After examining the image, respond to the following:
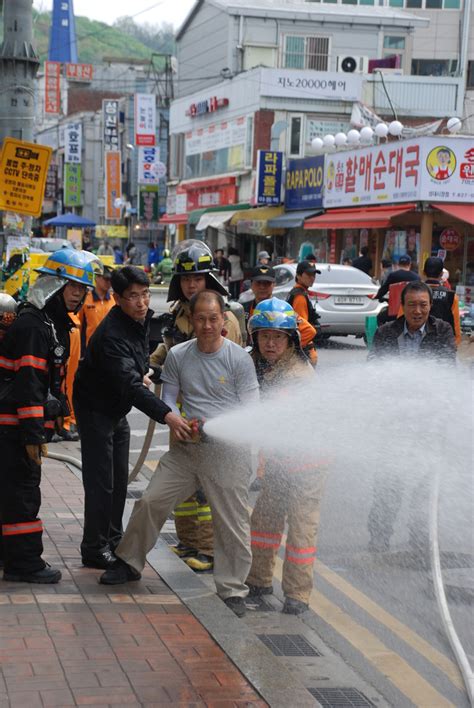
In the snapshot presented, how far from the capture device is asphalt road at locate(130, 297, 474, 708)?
4.89 meters

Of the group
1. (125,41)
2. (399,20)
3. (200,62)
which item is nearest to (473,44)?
(399,20)

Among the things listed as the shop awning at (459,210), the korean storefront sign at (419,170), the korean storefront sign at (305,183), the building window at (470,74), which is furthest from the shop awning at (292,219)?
the building window at (470,74)

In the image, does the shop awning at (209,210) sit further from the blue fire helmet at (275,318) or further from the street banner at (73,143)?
the blue fire helmet at (275,318)

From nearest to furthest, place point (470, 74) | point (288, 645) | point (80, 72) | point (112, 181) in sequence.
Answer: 1. point (288, 645)
2. point (470, 74)
3. point (112, 181)
4. point (80, 72)

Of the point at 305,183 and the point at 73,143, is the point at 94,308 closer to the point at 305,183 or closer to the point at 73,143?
the point at 305,183

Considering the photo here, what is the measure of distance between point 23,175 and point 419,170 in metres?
17.7

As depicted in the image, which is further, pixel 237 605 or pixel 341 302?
pixel 341 302

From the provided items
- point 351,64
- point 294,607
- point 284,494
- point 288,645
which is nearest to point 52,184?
point 351,64

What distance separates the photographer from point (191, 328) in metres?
6.59

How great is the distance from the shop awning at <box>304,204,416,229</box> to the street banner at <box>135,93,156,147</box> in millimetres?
20353

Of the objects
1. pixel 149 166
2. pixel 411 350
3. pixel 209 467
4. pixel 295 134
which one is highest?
pixel 295 134

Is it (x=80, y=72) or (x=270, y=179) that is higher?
(x=80, y=72)

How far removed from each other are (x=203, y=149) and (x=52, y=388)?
146ft

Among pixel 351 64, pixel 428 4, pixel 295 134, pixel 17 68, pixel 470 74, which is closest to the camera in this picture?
pixel 17 68
